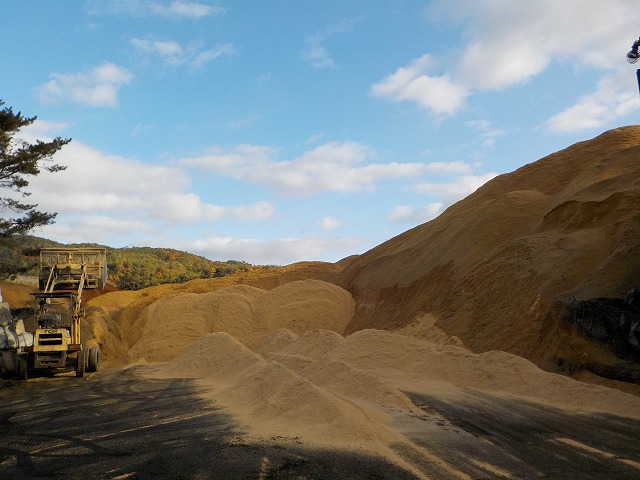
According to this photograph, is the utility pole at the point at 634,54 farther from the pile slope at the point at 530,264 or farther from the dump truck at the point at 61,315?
the dump truck at the point at 61,315

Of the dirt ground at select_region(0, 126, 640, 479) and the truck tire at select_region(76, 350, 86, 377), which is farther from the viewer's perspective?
the truck tire at select_region(76, 350, 86, 377)

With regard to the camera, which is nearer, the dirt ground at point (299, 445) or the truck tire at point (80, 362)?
the dirt ground at point (299, 445)

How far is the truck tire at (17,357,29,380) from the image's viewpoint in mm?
19797

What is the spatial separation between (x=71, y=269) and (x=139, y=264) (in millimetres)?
53583

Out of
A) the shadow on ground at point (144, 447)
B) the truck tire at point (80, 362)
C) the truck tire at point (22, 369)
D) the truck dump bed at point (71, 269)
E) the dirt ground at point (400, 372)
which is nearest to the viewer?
the shadow on ground at point (144, 447)

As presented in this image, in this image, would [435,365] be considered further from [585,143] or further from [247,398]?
[585,143]

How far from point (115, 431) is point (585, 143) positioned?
36.6m

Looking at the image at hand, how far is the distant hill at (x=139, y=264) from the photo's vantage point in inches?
1248

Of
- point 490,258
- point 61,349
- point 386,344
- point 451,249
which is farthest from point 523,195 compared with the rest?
point 61,349

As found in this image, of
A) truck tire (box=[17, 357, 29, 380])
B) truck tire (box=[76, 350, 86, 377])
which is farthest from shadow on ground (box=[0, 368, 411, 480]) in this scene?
truck tire (box=[76, 350, 86, 377])

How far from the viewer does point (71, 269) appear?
75.0 feet

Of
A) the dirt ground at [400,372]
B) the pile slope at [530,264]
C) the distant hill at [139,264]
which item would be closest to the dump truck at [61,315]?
the dirt ground at [400,372]

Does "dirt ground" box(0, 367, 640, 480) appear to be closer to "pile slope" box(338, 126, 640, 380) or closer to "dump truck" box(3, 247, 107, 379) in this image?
"pile slope" box(338, 126, 640, 380)

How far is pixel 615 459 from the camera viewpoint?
9.10m
